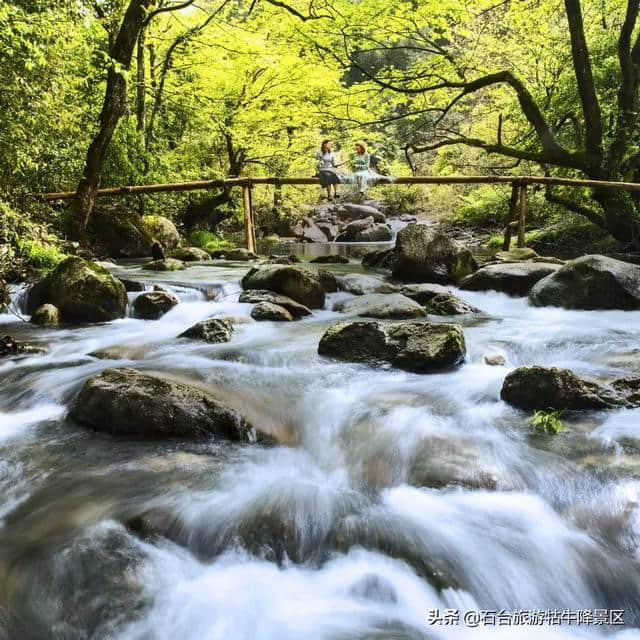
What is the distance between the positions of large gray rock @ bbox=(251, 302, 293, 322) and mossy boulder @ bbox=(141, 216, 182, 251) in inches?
295

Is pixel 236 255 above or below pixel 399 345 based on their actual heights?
above

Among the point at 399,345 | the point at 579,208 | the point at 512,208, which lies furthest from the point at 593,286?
the point at 579,208

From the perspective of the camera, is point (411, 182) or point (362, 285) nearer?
point (362, 285)

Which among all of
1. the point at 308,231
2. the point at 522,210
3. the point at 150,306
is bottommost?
the point at 150,306

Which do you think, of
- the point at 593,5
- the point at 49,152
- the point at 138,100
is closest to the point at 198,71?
the point at 138,100

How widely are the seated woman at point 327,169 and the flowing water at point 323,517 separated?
683cm

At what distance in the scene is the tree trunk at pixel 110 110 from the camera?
804 cm

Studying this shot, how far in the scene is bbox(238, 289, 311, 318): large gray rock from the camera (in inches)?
291

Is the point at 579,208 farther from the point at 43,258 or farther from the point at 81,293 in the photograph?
the point at 43,258

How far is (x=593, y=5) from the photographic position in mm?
11727

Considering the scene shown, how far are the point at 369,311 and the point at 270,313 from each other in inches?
52.8

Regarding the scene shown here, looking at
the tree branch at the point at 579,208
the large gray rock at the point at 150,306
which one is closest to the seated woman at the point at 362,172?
the tree branch at the point at 579,208

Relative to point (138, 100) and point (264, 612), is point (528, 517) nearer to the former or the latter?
point (264, 612)

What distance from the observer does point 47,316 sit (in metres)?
6.80
